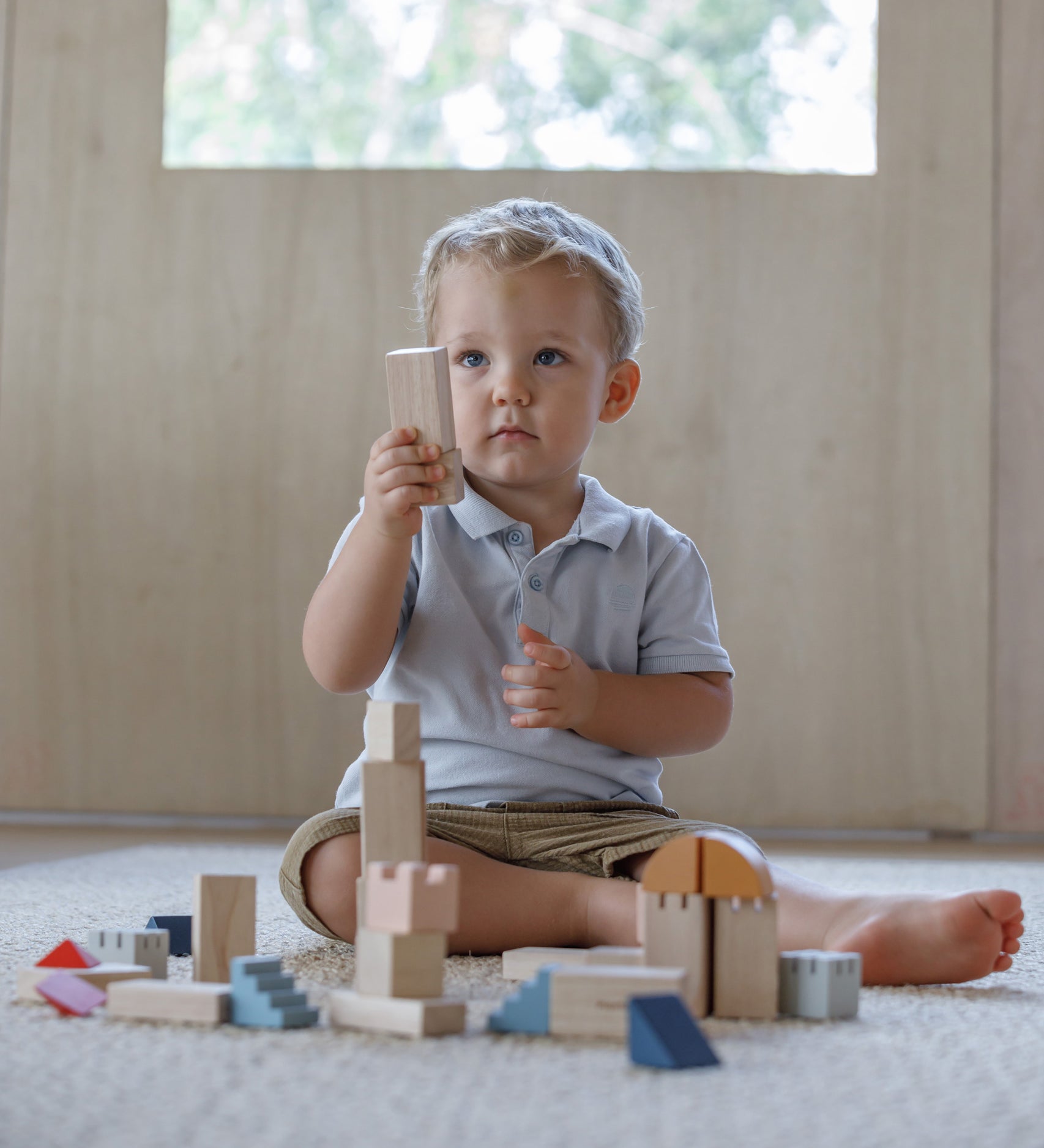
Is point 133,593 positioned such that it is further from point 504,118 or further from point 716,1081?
point 716,1081

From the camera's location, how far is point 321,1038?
543 mm

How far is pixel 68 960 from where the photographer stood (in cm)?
65

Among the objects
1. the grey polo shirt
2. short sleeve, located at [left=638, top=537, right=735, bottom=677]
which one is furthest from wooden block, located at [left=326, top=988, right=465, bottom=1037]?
short sleeve, located at [left=638, top=537, right=735, bottom=677]

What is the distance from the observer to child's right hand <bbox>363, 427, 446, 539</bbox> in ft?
2.44

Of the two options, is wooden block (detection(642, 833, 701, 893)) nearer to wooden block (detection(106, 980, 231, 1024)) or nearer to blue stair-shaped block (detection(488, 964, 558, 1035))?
blue stair-shaped block (detection(488, 964, 558, 1035))

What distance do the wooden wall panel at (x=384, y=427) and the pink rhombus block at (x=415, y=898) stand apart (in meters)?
1.15

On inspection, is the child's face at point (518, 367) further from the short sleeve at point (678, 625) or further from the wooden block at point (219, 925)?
the wooden block at point (219, 925)

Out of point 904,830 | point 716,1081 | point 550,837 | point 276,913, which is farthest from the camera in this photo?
point 904,830

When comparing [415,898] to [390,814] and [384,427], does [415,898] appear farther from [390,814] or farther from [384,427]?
[384,427]

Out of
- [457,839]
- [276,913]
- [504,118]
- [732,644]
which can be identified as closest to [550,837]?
[457,839]

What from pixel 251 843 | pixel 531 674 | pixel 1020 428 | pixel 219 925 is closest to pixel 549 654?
pixel 531 674

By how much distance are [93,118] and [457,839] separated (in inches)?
52.1

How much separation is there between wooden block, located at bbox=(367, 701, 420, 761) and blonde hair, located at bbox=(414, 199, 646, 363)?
16.3 inches

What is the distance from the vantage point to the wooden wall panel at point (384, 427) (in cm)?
170
